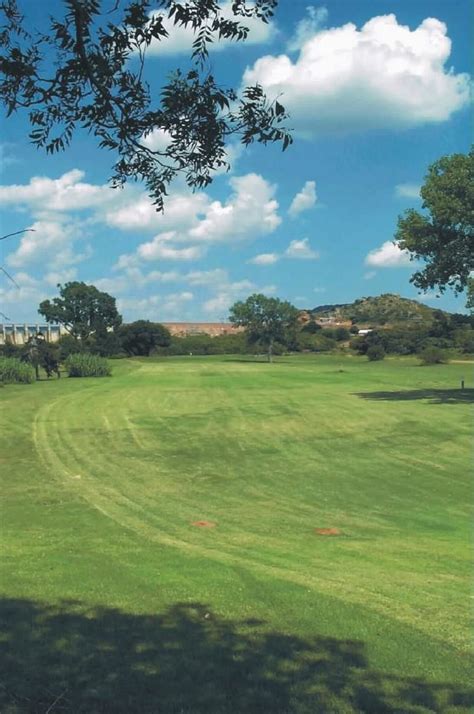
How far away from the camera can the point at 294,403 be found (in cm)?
4144

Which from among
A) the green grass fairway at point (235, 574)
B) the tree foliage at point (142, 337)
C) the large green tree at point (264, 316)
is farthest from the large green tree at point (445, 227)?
the tree foliage at point (142, 337)

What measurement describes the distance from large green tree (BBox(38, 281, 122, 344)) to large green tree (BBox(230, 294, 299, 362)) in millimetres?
35612

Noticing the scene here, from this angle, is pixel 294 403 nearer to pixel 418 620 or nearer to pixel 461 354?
pixel 418 620

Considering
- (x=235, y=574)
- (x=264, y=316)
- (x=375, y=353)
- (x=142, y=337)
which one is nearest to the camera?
(x=235, y=574)

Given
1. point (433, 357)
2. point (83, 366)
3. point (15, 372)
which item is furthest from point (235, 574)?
point (433, 357)

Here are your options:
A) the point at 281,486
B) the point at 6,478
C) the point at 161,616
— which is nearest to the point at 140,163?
the point at 161,616

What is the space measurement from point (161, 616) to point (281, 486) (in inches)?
500

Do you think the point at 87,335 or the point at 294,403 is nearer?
the point at 294,403

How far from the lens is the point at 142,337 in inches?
5694

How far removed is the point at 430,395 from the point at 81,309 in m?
120

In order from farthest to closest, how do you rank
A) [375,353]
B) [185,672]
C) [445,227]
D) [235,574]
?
[375,353] < [445,227] < [235,574] < [185,672]

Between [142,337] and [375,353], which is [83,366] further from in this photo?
[142,337]

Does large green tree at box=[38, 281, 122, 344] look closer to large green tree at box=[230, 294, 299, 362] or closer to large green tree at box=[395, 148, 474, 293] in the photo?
large green tree at box=[230, 294, 299, 362]

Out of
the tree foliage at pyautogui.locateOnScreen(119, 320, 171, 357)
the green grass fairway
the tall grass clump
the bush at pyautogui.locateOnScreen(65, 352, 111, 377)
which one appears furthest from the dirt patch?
the tree foliage at pyautogui.locateOnScreen(119, 320, 171, 357)
